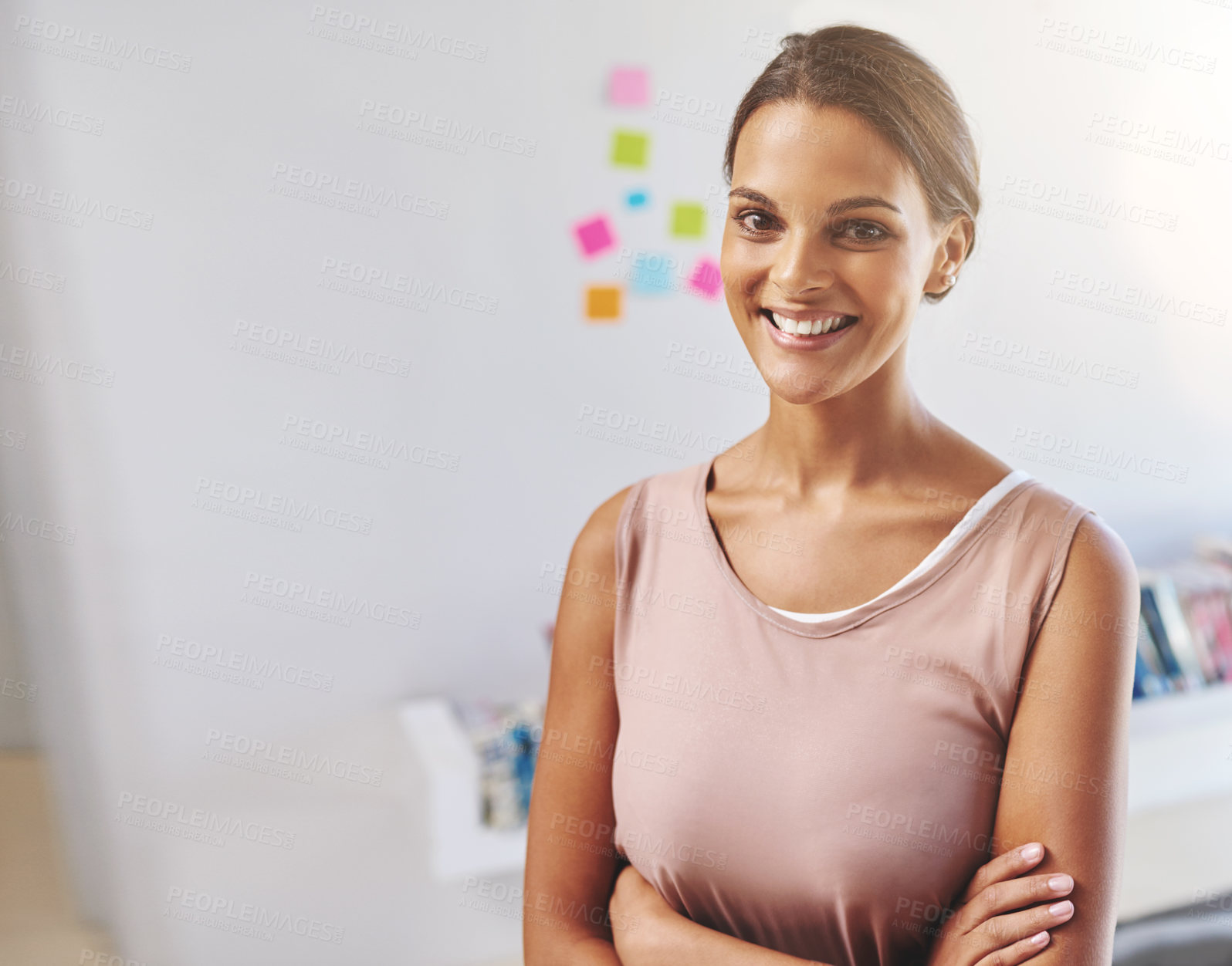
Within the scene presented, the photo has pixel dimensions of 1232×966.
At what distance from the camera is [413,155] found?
215cm

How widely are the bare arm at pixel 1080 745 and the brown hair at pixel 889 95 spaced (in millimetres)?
371

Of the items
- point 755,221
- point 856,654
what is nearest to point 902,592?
point 856,654

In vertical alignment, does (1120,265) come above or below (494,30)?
below

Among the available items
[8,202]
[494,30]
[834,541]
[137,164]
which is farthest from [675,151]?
[834,541]

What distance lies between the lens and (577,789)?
1.25 m

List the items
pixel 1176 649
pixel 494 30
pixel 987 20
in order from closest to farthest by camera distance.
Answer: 1. pixel 494 30
2. pixel 987 20
3. pixel 1176 649

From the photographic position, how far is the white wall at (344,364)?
196 cm

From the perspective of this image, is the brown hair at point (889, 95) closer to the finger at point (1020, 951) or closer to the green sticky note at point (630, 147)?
the finger at point (1020, 951)

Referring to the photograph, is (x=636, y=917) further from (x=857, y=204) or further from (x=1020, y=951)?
(x=857, y=204)

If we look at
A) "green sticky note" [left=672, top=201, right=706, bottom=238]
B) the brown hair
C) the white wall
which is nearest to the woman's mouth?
the brown hair

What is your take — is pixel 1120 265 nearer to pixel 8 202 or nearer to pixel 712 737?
pixel 712 737

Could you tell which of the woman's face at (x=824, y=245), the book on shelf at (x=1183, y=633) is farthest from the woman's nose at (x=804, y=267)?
the book on shelf at (x=1183, y=633)

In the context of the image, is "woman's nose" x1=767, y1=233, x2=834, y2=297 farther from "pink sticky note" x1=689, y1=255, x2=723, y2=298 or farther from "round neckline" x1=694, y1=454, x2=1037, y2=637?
"pink sticky note" x1=689, y1=255, x2=723, y2=298

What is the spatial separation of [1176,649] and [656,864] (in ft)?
6.81
